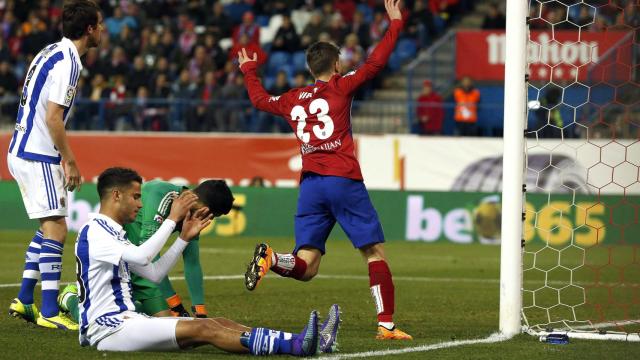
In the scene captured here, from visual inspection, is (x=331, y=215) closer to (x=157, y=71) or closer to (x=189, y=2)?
(x=157, y=71)

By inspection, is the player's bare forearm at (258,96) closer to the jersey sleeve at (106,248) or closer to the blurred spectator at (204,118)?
the jersey sleeve at (106,248)

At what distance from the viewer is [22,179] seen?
860cm

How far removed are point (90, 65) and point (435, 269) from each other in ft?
45.5

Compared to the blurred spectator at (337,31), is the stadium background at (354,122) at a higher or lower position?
lower

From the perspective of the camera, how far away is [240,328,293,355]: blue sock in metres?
6.86

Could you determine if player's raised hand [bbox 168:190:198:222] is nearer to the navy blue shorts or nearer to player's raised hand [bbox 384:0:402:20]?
the navy blue shorts

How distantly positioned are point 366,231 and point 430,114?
1395 centimetres

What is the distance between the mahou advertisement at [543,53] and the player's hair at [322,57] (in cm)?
1205

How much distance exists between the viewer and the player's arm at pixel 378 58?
8141 millimetres

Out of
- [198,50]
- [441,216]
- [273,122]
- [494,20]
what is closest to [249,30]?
[198,50]

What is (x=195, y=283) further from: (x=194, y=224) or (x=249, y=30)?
(x=249, y=30)

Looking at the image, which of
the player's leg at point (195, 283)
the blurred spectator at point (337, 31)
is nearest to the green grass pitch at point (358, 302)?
the player's leg at point (195, 283)

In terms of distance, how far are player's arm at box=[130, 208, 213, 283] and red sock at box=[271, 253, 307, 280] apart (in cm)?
130

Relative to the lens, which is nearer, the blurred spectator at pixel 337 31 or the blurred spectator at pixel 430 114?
the blurred spectator at pixel 430 114
